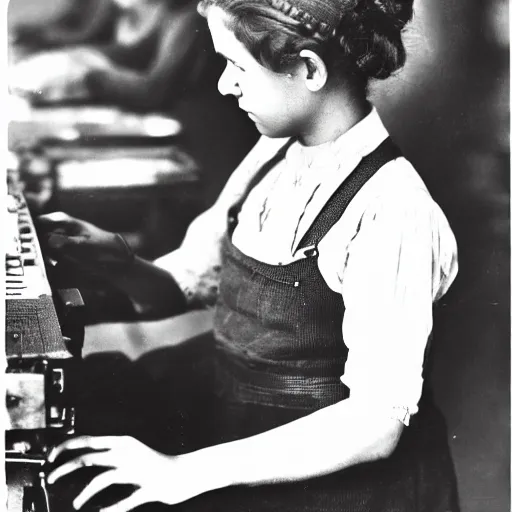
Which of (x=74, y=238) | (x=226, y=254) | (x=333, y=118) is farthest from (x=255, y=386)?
(x=333, y=118)

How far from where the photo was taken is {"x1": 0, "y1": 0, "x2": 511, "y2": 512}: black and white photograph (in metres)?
1.76

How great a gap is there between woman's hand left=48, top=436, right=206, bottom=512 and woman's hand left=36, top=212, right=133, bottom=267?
422 millimetres

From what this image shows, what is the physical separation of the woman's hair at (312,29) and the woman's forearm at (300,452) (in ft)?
2.58

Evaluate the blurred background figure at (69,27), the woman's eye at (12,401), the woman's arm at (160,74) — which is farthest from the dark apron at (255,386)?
the blurred background figure at (69,27)

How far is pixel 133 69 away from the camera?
1.83 metres

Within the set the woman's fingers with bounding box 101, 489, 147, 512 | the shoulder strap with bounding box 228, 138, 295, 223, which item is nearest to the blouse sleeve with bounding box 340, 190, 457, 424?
the shoulder strap with bounding box 228, 138, 295, 223

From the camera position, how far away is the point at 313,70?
1776 millimetres

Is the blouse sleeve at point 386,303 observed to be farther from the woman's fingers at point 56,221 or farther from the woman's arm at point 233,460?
the woman's fingers at point 56,221

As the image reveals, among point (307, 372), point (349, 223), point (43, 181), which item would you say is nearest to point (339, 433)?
point (307, 372)

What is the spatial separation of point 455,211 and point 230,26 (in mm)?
705

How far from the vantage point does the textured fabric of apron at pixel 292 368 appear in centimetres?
177

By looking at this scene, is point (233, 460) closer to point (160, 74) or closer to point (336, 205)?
point (336, 205)

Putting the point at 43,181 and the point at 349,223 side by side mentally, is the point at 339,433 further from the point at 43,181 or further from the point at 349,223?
the point at 43,181

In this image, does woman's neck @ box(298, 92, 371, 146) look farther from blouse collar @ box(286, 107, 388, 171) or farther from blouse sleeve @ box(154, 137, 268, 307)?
blouse sleeve @ box(154, 137, 268, 307)
